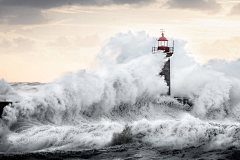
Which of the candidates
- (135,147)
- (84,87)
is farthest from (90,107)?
(135,147)

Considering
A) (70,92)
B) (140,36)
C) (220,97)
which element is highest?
(140,36)

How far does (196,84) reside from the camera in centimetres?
2053

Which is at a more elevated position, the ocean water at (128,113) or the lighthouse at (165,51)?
the lighthouse at (165,51)

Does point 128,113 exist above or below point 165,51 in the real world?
below

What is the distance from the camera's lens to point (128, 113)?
16438mm

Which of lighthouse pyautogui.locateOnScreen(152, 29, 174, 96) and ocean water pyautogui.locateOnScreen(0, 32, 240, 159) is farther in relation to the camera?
lighthouse pyautogui.locateOnScreen(152, 29, 174, 96)

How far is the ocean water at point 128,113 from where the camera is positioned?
29.2 ft

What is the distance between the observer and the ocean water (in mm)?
8914

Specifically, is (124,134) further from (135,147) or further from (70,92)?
(70,92)

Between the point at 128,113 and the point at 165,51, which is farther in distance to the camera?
the point at 165,51

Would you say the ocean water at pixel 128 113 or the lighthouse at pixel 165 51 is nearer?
the ocean water at pixel 128 113

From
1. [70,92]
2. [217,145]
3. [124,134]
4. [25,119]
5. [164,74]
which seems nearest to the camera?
[217,145]

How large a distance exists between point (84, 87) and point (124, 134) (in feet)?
16.8

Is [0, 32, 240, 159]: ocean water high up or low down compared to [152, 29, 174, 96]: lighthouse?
down
